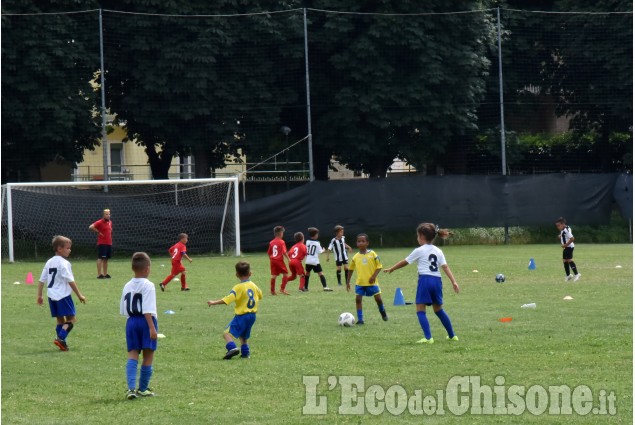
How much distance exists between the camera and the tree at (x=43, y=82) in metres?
36.3

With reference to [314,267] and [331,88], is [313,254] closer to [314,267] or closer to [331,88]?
[314,267]

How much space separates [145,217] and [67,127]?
4.76 meters

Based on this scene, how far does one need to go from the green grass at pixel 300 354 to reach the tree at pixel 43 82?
1469 centimetres

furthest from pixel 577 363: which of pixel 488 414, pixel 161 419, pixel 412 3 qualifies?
pixel 412 3

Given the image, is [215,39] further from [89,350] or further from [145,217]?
[89,350]

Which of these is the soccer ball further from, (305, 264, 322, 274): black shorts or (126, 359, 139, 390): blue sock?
(305, 264, 322, 274): black shorts

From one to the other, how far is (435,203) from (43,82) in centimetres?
1392

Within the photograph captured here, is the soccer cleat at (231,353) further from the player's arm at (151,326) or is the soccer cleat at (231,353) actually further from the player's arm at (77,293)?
the player's arm at (151,326)

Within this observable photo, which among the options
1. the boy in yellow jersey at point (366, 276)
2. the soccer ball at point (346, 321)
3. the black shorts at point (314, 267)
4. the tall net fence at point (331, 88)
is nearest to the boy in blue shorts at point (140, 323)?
the soccer ball at point (346, 321)

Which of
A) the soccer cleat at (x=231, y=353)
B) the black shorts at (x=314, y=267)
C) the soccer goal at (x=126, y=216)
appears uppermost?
the soccer goal at (x=126, y=216)

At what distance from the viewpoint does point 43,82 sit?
36.8m

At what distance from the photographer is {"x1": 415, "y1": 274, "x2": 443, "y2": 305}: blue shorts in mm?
14367

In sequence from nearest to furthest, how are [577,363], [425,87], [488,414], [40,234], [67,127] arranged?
[488,414], [577,363], [40,234], [67,127], [425,87]

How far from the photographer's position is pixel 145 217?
34469 mm
